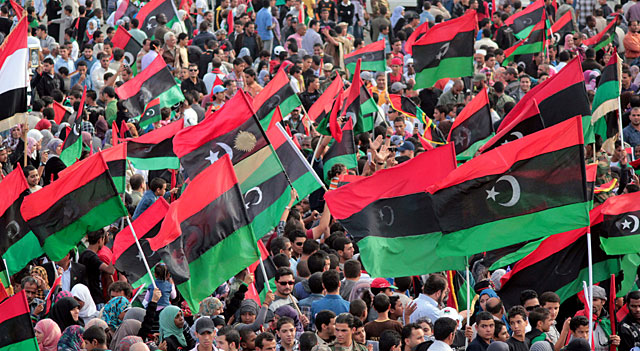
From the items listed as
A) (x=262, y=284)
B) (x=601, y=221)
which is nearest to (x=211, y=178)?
(x=262, y=284)

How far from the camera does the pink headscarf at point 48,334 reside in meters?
11.2

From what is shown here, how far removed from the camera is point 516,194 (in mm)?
10766

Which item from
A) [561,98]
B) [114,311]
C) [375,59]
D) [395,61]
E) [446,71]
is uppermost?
[561,98]

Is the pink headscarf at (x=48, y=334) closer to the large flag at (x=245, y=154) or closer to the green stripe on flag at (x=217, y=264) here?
the green stripe on flag at (x=217, y=264)

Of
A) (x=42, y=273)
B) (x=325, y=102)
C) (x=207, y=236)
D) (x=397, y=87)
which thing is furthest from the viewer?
(x=397, y=87)

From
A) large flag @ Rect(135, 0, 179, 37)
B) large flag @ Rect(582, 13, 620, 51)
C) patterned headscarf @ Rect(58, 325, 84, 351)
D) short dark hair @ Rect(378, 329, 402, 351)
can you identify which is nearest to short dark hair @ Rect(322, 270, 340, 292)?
short dark hair @ Rect(378, 329, 402, 351)

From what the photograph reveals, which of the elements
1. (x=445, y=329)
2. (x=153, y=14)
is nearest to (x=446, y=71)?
(x=153, y=14)

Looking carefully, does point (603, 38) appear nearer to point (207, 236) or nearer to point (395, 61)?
point (395, 61)

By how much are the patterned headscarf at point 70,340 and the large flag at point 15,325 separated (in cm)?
93

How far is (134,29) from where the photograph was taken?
24.7 meters

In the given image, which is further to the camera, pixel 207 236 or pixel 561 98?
pixel 561 98

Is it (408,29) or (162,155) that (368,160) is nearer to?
(162,155)

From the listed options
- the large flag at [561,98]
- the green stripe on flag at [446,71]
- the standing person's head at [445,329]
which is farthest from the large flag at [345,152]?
the standing person's head at [445,329]

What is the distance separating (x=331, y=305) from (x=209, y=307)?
1167 millimetres
